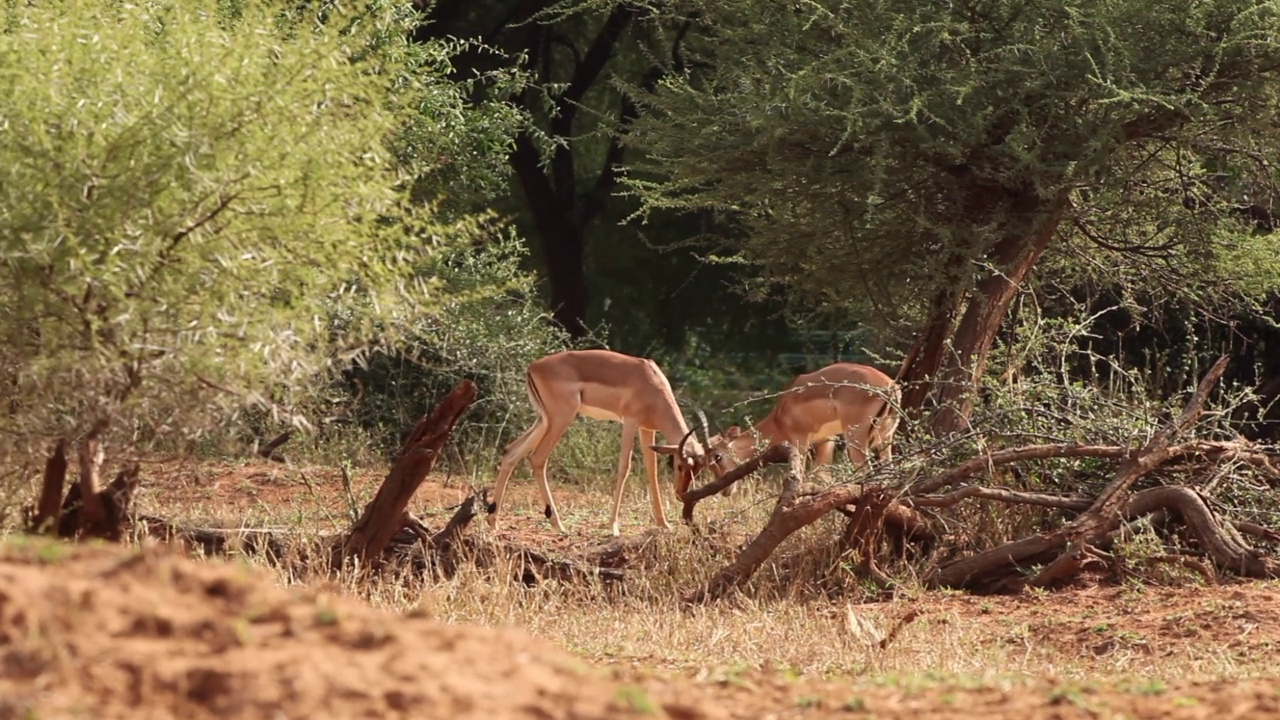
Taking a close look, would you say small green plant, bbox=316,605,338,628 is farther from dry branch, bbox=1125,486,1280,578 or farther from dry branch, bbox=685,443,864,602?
dry branch, bbox=1125,486,1280,578

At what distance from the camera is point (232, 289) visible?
6812mm

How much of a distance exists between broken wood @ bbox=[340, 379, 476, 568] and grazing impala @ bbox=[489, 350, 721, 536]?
326 centimetres

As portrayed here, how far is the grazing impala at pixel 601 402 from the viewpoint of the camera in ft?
44.1

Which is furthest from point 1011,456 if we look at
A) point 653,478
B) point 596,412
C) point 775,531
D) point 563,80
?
point 563,80

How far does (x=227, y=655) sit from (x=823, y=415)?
10693 millimetres

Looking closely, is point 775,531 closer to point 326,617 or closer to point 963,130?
point 963,130

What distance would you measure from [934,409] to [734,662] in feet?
15.7

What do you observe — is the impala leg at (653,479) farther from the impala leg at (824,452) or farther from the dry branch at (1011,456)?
the dry branch at (1011,456)

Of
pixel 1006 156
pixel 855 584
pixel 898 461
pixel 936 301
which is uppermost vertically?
pixel 1006 156

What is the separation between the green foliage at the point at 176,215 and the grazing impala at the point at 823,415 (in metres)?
6.73

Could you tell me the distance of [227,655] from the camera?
4125 mm

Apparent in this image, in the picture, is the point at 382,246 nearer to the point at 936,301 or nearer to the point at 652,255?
the point at 936,301

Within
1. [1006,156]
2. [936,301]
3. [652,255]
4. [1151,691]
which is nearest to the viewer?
[1151,691]

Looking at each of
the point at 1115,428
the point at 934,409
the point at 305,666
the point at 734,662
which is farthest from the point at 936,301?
the point at 305,666
